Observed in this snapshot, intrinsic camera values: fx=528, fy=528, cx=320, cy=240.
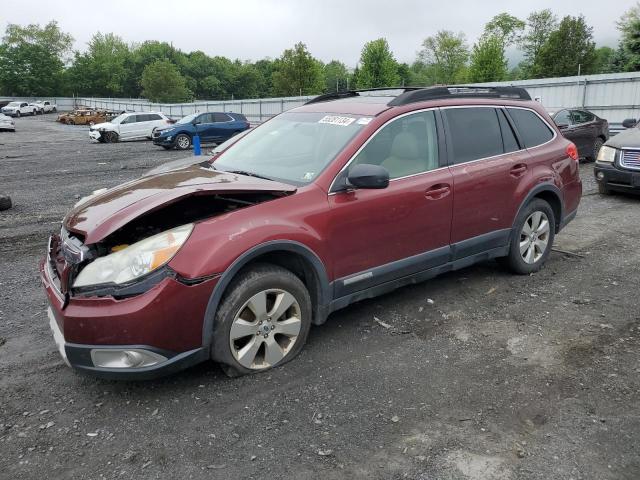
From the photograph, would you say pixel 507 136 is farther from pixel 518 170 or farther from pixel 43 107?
pixel 43 107

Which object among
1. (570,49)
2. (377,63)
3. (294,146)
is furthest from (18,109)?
(294,146)

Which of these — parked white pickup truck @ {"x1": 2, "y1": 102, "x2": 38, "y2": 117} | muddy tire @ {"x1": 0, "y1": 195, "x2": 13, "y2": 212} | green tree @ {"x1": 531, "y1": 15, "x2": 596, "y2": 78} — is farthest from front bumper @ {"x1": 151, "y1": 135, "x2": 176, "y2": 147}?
parked white pickup truck @ {"x1": 2, "y1": 102, "x2": 38, "y2": 117}

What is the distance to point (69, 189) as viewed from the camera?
11453 mm

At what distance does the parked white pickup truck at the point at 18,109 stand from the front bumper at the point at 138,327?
214 ft

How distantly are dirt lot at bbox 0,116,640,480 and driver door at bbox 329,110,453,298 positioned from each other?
517 mm

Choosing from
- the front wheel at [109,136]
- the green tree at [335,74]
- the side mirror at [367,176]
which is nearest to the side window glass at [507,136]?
the side mirror at [367,176]

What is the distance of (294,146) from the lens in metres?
4.26

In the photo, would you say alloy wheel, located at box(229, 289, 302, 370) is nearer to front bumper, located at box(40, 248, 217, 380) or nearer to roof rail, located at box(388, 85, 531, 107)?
front bumper, located at box(40, 248, 217, 380)

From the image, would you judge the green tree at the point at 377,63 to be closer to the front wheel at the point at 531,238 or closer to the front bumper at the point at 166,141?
the front bumper at the point at 166,141

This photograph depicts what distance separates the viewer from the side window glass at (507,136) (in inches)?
194

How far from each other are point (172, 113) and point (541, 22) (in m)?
51.1

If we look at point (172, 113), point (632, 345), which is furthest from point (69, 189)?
point (172, 113)

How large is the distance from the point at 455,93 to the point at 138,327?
3.35 metres

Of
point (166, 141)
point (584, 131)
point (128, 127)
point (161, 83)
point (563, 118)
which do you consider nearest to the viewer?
point (563, 118)
